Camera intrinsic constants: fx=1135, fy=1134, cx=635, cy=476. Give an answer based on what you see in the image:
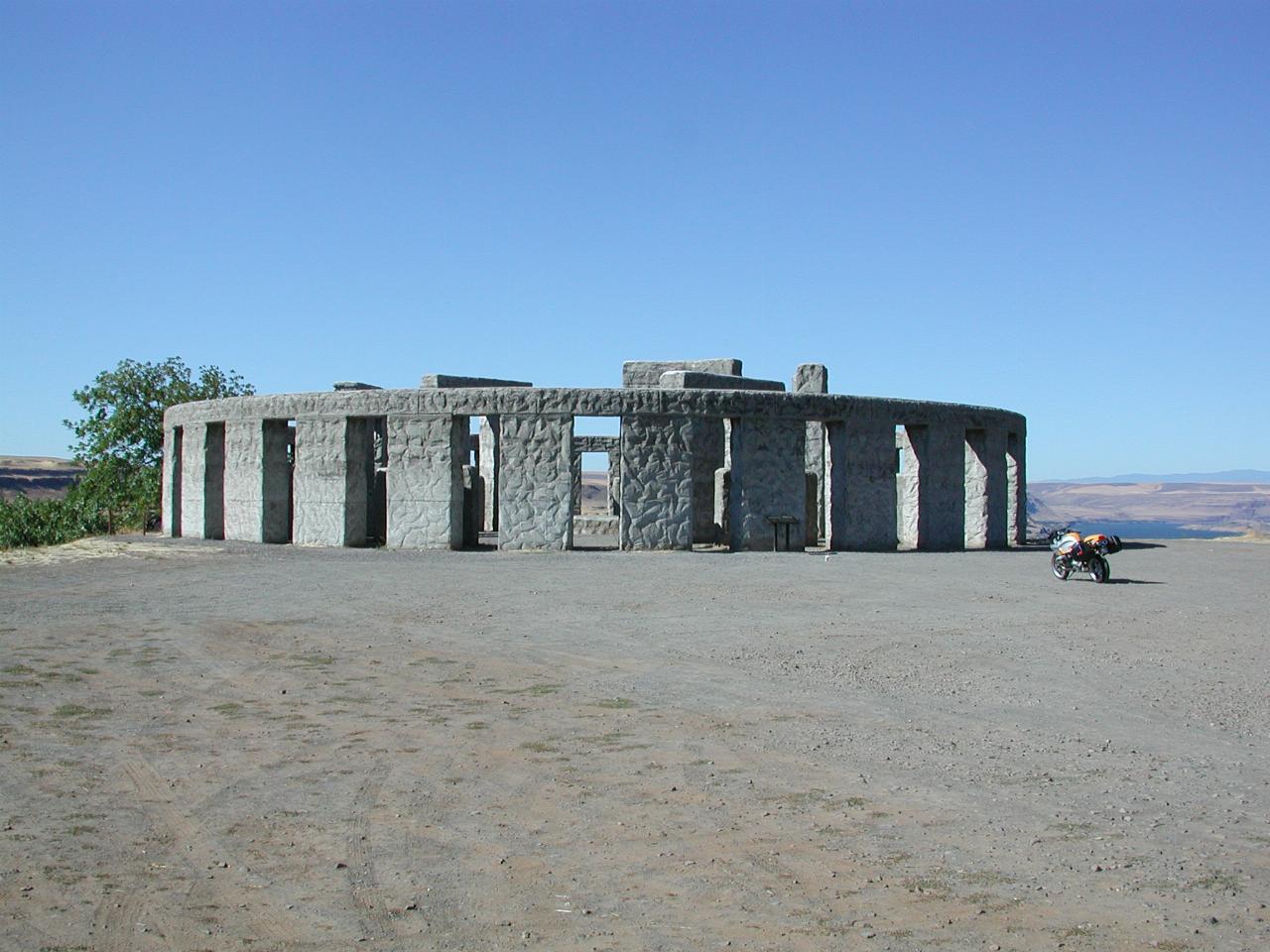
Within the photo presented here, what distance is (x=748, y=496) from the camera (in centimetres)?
2072

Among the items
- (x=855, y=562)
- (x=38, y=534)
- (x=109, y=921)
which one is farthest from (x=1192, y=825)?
(x=38, y=534)

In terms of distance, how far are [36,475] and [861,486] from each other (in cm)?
8656

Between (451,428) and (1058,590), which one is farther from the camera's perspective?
(451,428)

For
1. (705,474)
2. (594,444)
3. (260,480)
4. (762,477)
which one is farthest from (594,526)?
(260,480)

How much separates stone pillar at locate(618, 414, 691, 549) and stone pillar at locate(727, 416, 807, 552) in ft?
2.95

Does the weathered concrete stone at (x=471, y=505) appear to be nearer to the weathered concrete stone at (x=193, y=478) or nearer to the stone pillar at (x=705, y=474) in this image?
the stone pillar at (x=705, y=474)

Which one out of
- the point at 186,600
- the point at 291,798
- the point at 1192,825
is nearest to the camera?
the point at 1192,825

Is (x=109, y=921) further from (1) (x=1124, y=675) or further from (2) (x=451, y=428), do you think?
(2) (x=451, y=428)

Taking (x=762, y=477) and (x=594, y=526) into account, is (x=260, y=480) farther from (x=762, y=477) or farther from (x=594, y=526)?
(x=762, y=477)

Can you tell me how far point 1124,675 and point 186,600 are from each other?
10.3 m

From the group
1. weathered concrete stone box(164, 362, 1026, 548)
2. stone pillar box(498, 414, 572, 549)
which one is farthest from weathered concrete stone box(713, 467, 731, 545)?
stone pillar box(498, 414, 572, 549)

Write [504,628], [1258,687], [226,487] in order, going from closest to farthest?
[1258,687]
[504,628]
[226,487]

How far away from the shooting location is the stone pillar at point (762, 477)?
20.7 meters

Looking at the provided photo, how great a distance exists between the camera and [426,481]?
823 inches
